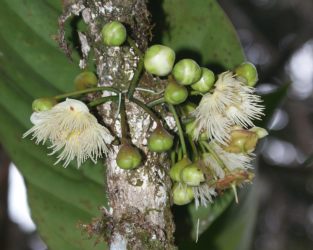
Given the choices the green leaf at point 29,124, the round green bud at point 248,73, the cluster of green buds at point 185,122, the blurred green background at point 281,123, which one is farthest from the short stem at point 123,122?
the blurred green background at point 281,123

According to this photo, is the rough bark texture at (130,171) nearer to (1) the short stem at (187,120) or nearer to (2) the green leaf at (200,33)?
(1) the short stem at (187,120)

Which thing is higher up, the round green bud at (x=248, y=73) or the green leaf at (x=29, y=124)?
the round green bud at (x=248, y=73)

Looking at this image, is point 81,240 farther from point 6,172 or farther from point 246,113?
point 6,172

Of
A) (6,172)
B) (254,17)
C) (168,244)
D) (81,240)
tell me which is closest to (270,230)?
(254,17)

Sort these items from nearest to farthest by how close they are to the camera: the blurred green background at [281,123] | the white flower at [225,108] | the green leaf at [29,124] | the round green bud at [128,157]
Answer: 1. the round green bud at [128,157]
2. the white flower at [225,108]
3. the green leaf at [29,124]
4. the blurred green background at [281,123]

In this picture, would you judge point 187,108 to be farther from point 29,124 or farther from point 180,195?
point 29,124

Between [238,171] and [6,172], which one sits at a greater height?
[238,171]

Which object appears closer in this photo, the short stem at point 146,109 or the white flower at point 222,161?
the short stem at point 146,109

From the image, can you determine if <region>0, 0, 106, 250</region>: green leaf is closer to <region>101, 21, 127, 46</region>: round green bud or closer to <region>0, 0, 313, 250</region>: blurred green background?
<region>101, 21, 127, 46</region>: round green bud
